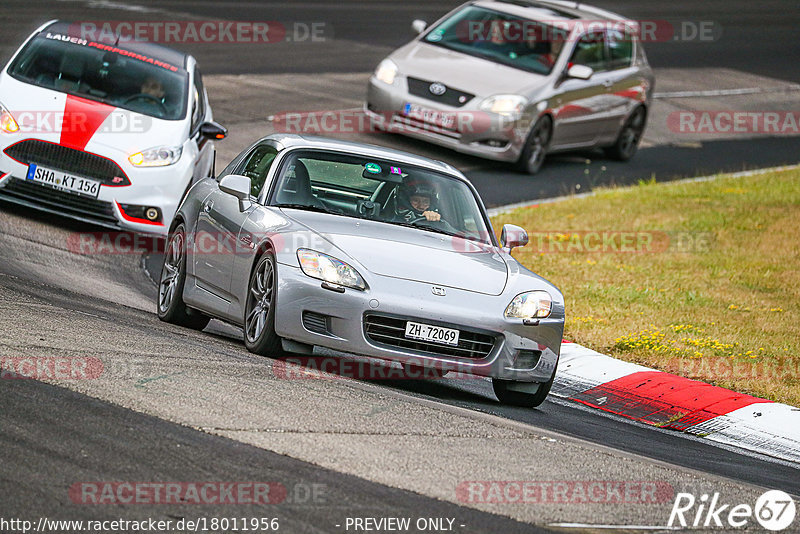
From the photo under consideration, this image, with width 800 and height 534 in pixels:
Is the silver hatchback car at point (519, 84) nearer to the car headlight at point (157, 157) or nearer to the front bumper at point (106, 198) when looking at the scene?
the car headlight at point (157, 157)

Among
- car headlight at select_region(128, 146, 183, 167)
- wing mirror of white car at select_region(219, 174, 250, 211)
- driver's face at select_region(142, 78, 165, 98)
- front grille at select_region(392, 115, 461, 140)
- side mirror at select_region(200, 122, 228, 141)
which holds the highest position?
wing mirror of white car at select_region(219, 174, 250, 211)

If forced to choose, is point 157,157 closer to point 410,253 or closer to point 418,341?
point 410,253

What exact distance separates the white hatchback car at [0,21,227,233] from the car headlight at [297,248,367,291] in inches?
185

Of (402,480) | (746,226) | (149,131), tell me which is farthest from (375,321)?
(746,226)

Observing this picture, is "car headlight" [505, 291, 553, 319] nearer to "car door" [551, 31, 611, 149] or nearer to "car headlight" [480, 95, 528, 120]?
"car headlight" [480, 95, 528, 120]

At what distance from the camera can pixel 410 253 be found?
8820 millimetres

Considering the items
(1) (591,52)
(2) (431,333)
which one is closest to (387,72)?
(1) (591,52)

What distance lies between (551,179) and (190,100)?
6.70 metres

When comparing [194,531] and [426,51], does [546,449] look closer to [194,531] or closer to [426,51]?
[194,531]

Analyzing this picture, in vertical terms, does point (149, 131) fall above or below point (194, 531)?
below

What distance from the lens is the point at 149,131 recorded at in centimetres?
1329

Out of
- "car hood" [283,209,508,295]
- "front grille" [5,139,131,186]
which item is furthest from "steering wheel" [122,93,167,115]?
"car hood" [283,209,508,295]

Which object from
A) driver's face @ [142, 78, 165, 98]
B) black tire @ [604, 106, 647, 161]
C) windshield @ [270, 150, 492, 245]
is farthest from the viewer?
black tire @ [604, 106, 647, 161]

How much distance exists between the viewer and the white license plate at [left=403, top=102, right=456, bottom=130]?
18.4m
